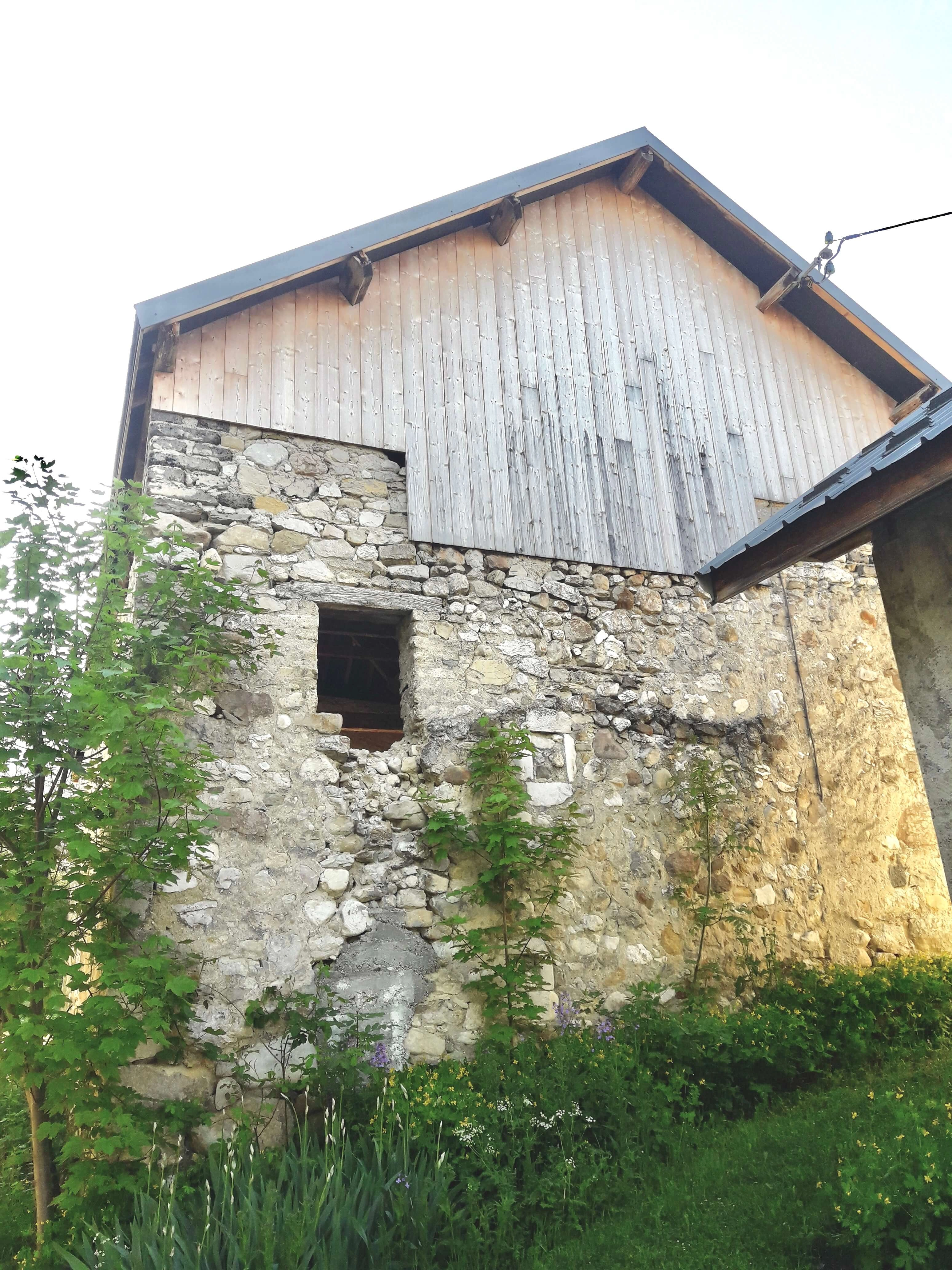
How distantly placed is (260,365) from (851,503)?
3700 millimetres

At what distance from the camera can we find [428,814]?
5211 mm

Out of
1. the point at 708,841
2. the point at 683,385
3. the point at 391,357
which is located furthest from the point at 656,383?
the point at 708,841

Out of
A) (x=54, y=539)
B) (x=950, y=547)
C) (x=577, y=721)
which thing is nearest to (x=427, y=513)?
(x=577, y=721)

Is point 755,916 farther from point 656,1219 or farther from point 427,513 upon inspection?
point 427,513

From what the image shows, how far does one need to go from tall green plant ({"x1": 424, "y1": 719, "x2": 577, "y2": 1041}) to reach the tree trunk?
2.10 metres

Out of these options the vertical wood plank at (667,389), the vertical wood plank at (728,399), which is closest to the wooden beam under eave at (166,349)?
the vertical wood plank at (667,389)

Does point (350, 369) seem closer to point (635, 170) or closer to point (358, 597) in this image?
point (358, 597)

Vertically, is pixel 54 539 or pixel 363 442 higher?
pixel 363 442

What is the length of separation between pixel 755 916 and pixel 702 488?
321 cm

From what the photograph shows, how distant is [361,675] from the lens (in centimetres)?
882

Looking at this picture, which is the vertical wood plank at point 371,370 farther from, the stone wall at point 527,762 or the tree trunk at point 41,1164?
the tree trunk at point 41,1164

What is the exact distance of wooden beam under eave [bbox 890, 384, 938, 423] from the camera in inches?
307

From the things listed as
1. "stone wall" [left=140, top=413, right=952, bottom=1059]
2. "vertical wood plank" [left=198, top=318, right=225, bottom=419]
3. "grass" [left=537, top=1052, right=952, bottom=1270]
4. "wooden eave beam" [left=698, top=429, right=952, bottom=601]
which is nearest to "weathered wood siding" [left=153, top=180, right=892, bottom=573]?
"vertical wood plank" [left=198, top=318, right=225, bottom=419]

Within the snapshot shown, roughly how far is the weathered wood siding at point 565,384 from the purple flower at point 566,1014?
2.87m
